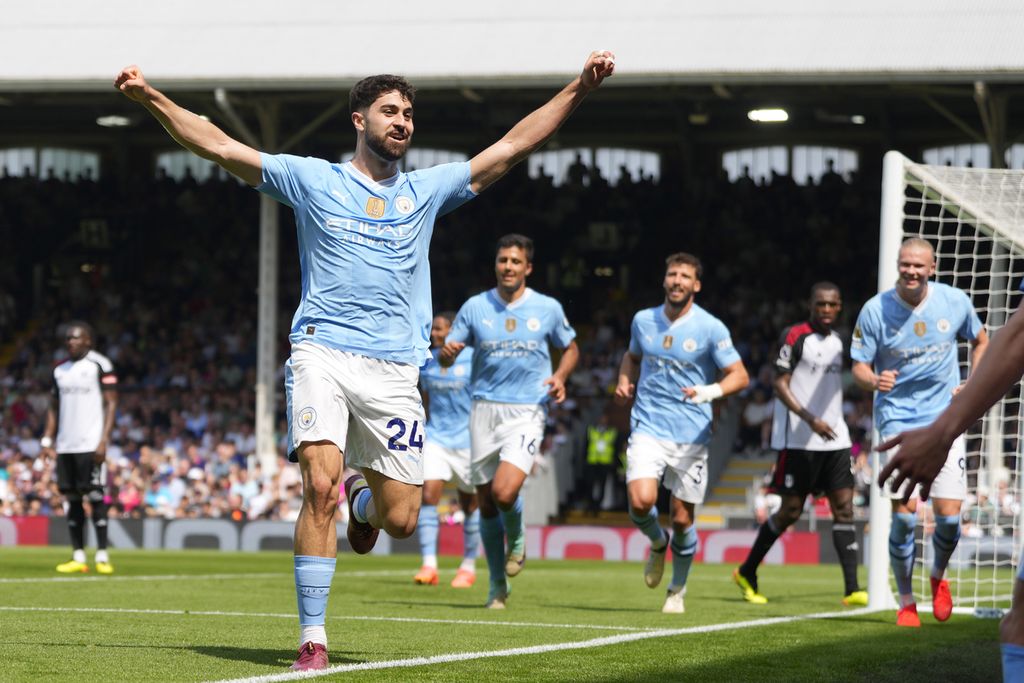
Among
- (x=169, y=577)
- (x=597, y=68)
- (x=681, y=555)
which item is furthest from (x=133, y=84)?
(x=169, y=577)

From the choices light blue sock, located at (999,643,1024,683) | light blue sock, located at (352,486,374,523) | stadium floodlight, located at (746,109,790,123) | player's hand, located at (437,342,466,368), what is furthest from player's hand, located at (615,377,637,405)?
stadium floodlight, located at (746,109,790,123)

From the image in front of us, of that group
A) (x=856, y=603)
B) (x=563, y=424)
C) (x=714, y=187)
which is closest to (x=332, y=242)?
(x=856, y=603)

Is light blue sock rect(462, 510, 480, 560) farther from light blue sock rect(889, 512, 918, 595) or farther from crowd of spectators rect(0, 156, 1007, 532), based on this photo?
crowd of spectators rect(0, 156, 1007, 532)

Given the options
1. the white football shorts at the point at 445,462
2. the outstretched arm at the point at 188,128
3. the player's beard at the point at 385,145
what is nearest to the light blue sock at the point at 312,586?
the outstretched arm at the point at 188,128

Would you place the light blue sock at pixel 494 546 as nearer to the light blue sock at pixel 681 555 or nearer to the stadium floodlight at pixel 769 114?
the light blue sock at pixel 681 555

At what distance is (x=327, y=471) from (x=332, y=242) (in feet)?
3.21

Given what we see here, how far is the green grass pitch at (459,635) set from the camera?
636 centimetres

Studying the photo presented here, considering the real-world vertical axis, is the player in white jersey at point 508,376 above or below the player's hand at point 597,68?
below

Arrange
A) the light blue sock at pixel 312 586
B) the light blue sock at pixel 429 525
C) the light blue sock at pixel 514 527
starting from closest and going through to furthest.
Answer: the light blue sock at pixel 312 586 < the light blue sock at pixel 514 527 < the light blue sock at pixel 429 525

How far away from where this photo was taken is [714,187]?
34281mm

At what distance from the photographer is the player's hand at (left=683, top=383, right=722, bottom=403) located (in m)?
10.4

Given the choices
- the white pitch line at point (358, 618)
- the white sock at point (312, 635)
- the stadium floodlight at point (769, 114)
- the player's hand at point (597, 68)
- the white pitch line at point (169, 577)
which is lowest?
the white pitch line at point (169, 577)

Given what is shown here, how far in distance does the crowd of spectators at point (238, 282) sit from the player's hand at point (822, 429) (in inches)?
580

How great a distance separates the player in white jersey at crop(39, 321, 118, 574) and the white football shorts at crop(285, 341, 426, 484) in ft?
29.9
